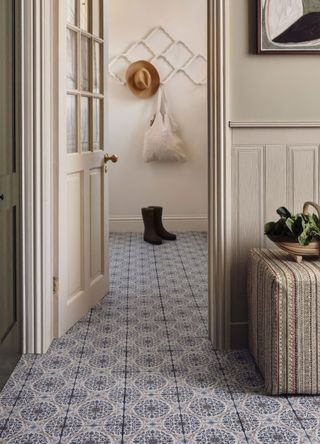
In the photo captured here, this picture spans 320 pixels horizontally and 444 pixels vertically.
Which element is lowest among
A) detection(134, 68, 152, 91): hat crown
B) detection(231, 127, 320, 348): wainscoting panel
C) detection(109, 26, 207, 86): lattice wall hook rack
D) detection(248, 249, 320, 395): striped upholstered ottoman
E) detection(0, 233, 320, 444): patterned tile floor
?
detection(0, 233, 320, 444): patterned tile floor

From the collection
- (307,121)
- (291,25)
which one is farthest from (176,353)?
(291,25)

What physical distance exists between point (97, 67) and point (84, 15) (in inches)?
13.2

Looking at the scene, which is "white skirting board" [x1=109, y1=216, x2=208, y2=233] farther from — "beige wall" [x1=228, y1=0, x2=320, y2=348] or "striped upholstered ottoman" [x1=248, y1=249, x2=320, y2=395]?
"striped upholstered ottoman" [x1=248, y1=249, x2=320, y2=395]

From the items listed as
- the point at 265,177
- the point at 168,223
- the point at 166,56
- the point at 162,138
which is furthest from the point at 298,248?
the point at 166,56

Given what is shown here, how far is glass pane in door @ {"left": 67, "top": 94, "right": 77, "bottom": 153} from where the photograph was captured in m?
3.14

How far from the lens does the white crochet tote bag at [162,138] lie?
603 cm

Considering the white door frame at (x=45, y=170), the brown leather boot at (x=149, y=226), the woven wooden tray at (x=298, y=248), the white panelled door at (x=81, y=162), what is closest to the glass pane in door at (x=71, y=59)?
the white panelled door at (x=81, y=162)

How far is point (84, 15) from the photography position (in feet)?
11.1

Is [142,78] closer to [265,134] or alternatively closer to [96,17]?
A: [96,17]

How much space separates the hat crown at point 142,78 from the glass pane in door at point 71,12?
2.76 m

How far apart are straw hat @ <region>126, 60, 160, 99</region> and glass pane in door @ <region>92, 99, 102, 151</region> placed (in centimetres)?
242

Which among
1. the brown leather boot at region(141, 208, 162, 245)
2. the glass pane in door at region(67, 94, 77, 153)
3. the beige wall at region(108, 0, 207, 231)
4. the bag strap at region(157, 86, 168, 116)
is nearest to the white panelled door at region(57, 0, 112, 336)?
the glass pane in door at region(67, 94, 77, 153)

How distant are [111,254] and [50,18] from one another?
2.65m

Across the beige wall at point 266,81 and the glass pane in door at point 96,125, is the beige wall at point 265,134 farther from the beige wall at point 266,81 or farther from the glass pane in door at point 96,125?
the glass pane in door at point 96,125
